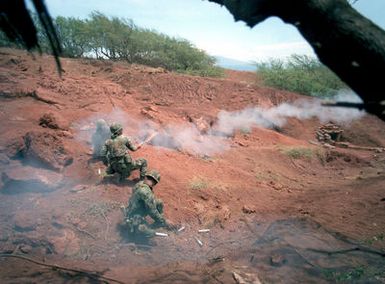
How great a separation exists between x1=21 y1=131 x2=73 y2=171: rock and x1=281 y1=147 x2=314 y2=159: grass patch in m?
7.35

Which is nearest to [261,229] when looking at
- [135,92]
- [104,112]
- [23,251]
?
[23,251]

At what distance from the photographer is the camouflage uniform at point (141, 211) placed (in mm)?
6254

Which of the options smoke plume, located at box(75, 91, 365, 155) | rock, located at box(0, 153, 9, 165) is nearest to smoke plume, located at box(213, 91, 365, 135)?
smoke plume, located at box(75, 91, 365, 155)

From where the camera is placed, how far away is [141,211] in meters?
6.46

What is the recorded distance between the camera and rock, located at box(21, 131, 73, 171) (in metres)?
7.86

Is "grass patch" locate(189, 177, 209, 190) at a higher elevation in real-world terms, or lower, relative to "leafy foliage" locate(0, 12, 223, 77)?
lower

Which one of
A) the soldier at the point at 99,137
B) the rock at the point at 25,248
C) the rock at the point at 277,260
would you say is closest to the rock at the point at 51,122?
the soldier at the point at 99,137

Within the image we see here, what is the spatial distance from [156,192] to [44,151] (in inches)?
105

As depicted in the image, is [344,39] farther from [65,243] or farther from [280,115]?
[280,115]

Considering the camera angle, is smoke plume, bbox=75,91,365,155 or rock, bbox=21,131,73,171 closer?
rock, bbox=21,131,73,171

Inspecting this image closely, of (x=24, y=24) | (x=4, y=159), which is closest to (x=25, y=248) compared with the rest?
(x=4, y=159)

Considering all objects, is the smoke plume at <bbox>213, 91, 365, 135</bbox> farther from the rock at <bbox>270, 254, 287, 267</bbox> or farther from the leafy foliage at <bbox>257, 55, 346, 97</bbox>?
the rock at <bbox>270, 254, 287, 267</bbox>

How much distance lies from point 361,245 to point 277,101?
37.5 feet

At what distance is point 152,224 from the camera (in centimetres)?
680
